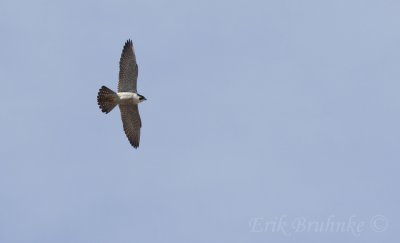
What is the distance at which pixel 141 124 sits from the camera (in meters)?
42.7

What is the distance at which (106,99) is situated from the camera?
41.2 metres

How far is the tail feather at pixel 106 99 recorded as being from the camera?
41031 millimetres

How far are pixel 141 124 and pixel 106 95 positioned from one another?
84.2 inches

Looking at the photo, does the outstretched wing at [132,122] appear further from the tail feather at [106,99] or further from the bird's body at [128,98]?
the tail feather at [106,99]

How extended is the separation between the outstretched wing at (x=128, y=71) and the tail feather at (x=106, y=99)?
50cm

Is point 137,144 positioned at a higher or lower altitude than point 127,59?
lower

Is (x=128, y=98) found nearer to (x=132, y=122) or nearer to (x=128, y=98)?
(x=128, y=98)

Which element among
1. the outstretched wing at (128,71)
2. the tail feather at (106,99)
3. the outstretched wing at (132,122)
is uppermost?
the outstretched wing at (128,71)

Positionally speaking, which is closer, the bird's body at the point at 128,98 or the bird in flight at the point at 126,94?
the bird in flight at the point at 126,94

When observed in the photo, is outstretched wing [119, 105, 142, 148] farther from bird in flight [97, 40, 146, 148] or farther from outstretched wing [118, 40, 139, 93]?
outstretched wing [118, 40, 139, 93]

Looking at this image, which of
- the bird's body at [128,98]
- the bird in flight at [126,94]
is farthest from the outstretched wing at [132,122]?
the bird's body at [128,98]

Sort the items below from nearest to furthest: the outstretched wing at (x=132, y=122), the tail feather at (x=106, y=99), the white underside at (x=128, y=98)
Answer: the tail feather at (x=106, y=99) → the white underside at (x=128, y=98) → the outstretched wing at (x=132, y=122)

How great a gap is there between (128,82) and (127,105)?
82 centimetres

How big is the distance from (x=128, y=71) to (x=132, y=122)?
1.93 metres
